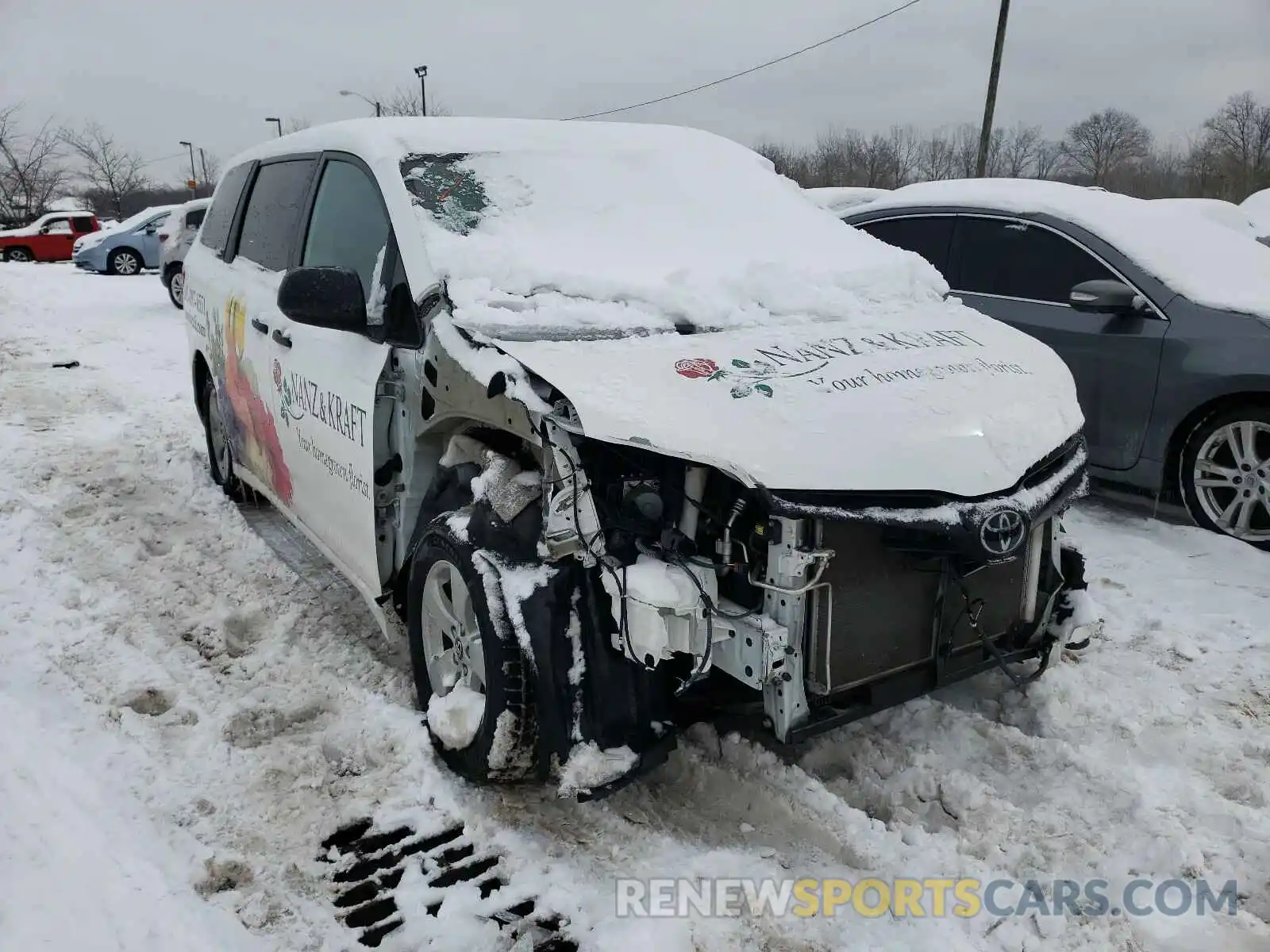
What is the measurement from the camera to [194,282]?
5254mm

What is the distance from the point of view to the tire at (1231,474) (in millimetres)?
4449

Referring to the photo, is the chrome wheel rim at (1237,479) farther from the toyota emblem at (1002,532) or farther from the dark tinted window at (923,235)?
the toyota emblem at (1002,532)

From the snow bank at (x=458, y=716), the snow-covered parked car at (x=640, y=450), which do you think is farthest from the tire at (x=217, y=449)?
the snow bank at (x=458, y=716)

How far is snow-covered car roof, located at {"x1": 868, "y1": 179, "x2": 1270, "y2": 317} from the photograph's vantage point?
4.79 metres

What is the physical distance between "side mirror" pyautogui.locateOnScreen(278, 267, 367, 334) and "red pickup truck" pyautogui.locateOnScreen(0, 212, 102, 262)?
28.5 metres

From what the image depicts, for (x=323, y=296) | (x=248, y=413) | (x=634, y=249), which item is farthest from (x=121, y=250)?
(x=634, y=249)

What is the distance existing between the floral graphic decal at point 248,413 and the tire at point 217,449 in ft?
2.10

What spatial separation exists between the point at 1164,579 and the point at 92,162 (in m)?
71.9

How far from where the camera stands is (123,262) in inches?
806

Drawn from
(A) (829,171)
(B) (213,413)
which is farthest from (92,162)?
(B) (213,413)

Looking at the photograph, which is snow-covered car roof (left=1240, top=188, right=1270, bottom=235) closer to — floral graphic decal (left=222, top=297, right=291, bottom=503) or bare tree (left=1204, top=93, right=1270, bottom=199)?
floral graphic decal (left=222, top=297, right=291, bottom=503)

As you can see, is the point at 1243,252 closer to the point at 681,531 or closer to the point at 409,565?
the point at 681,531

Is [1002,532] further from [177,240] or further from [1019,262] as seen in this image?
[177,240]

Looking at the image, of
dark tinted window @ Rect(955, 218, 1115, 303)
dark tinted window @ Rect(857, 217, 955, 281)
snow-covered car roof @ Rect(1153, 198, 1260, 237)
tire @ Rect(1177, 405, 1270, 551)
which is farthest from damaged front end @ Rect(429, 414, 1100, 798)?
snow-covered car roof @ Rect(1153, 198, 1260, 237)
